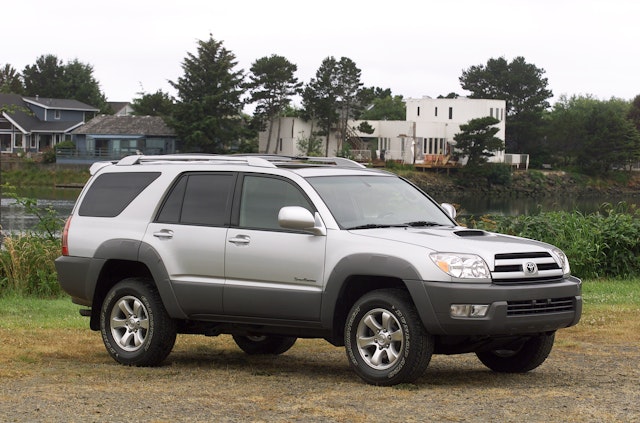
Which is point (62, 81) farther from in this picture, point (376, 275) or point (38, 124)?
point (376, 275)

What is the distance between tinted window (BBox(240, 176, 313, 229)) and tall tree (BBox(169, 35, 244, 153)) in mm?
89927

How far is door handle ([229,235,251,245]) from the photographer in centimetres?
1000

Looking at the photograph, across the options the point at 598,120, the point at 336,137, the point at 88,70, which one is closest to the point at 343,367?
the point at 336,137

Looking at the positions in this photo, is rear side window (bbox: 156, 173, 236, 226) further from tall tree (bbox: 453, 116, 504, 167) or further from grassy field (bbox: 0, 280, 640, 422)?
tall tree (bbox: 453, 116, 504, 167)

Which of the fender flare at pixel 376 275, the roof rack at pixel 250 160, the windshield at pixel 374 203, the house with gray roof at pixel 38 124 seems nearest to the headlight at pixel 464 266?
the fender flare at pixel 376 275

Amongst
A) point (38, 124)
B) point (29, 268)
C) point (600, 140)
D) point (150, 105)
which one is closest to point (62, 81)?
point (150, 105)

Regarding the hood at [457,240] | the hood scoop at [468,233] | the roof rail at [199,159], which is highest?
the roof rail at [199,159]

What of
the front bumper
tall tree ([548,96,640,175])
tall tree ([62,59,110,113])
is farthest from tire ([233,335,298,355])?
tall tree ([62,59,110,113])

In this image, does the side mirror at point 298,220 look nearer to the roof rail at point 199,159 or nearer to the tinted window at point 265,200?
the tinted window at point 265,200

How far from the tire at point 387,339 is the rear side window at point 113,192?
272cm

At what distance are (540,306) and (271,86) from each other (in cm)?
10206

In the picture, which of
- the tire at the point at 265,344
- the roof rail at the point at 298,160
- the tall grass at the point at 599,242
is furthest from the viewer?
the tall grass at the point at 599,242

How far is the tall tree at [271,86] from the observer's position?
109 meters

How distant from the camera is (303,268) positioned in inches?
380
